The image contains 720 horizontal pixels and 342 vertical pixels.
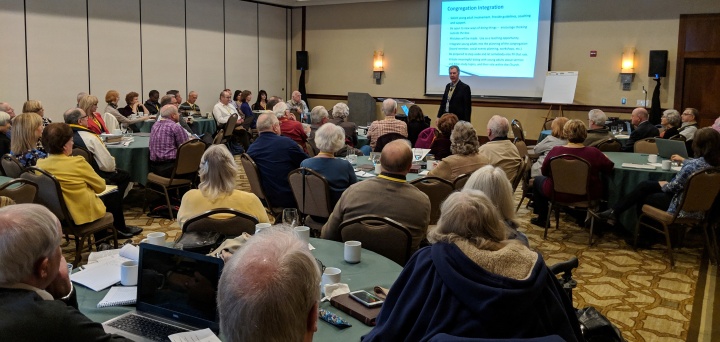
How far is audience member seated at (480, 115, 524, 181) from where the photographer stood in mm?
6098

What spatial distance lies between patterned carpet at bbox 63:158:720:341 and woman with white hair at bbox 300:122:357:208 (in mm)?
1987

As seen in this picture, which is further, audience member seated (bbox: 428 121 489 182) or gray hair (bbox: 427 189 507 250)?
audience member seated (bbox: 428 121 489 182)

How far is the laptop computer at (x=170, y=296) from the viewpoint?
2.15 metres

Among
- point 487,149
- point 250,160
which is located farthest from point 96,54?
point 487,149

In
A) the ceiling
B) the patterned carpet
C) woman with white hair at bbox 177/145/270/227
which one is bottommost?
the patterned carpet

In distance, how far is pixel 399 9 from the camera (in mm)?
14977

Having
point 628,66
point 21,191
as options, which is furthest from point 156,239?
point 628,66

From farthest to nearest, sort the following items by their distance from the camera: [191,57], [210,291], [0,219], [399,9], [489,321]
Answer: [399,9] < [191,57] < [210,291] < [489,321] < [0,219]

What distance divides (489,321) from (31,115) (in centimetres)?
512

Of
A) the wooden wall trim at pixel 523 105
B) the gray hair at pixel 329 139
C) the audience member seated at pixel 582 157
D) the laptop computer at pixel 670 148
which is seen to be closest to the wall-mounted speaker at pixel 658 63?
the wooden wall trim at pixel 523 105

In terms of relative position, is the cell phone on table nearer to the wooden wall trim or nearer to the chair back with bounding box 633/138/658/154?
the chair back with bounding box 633/138/658/154

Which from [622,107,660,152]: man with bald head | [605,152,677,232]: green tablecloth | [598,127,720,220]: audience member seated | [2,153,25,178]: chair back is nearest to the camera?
[2,153,25,178]: chair back

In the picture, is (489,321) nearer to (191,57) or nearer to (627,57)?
(627,57)

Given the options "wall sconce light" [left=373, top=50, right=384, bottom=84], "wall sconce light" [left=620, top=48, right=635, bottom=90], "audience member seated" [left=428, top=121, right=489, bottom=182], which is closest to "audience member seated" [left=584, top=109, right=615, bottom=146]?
"audience member seated" [left=428, top=121, right=489, bottom=182]
